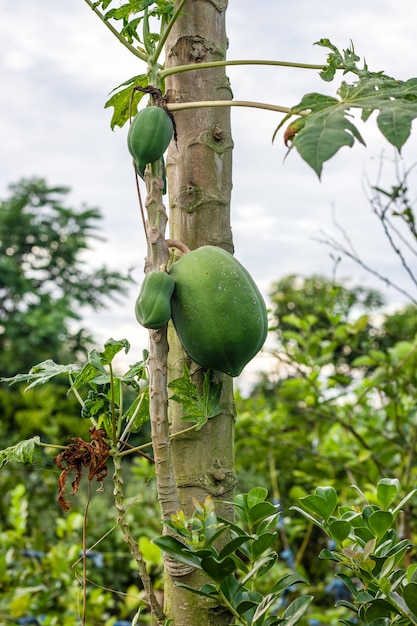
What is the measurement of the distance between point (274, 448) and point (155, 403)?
1.96 m

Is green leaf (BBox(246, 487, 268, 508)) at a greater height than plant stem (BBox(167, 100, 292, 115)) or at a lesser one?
lesser

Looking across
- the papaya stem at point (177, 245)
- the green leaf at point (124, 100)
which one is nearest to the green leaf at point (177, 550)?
the papaya stem at point (177, 245)

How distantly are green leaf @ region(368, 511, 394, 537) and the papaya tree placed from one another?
0.11 metres

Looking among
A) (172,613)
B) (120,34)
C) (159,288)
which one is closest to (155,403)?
(159,288)

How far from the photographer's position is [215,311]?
2.73 ft

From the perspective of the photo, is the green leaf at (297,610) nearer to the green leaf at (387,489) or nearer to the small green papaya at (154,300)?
the green leaf at (387,489)

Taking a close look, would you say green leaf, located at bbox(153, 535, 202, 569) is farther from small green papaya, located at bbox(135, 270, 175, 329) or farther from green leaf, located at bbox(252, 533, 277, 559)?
small green papaya, located at bbox(135, 270, 175, 329)

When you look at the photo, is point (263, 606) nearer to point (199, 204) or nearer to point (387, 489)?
point (387, 489)

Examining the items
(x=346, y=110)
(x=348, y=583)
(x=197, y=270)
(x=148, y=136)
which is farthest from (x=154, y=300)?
(x=348, y=583)

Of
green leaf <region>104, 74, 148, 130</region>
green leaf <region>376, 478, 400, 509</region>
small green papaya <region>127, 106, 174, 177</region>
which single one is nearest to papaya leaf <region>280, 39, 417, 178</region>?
small green papaya <region>127, 106, 174, 177</region>

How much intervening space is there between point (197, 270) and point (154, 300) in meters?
0.07

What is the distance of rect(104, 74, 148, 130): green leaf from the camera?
1.03 meters

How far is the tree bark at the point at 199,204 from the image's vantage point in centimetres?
91

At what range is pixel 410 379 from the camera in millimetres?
2184
